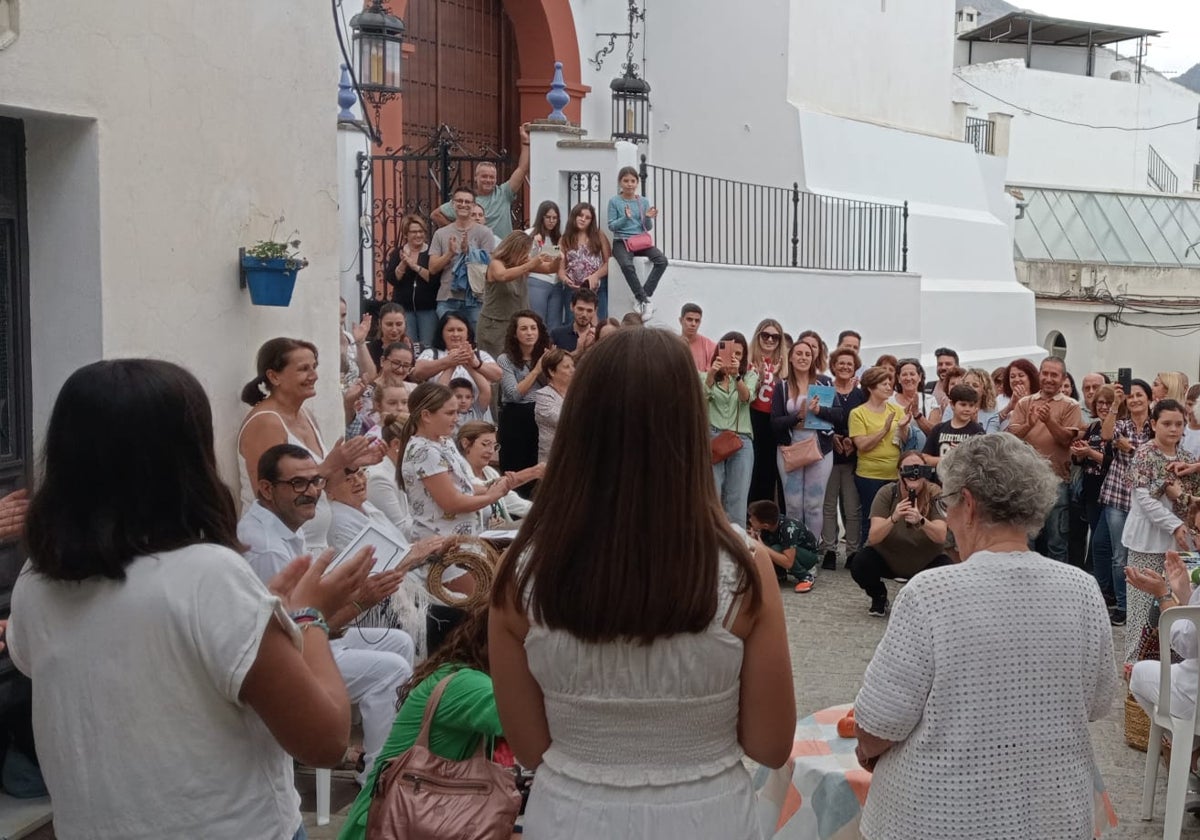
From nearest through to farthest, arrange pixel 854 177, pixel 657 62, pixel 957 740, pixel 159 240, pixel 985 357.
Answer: pixel 957 740
pixel 159 240
pixel 657 62
pixel 854 177
pixel 985 357

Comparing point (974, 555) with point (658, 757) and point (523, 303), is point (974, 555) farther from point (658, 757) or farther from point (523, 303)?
point (523, 303)

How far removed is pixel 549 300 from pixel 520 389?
2991mm

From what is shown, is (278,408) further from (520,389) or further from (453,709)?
(520,389)

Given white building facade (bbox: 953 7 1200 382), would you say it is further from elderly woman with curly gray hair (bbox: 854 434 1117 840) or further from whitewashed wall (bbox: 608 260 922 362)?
elderly woman with curly gray hair (bbox: 854 434 1117 840)

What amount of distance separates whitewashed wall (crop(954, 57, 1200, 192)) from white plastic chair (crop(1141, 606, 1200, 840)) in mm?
31107

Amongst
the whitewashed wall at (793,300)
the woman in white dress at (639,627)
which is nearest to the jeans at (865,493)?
the whitewashed wall at (793,300)

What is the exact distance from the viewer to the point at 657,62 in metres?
17.5

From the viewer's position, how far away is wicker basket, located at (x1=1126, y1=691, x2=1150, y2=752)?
6.34m

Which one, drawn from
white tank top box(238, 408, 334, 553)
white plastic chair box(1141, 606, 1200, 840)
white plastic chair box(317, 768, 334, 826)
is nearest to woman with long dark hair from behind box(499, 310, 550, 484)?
white tank top box(238, 408, 334, 553)

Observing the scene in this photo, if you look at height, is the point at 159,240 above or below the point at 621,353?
above

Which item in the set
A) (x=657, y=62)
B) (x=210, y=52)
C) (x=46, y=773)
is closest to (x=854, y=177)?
(x=657, y=62)

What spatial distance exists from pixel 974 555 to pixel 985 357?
17.8 m

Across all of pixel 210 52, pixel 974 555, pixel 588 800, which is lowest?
pixel 588 800

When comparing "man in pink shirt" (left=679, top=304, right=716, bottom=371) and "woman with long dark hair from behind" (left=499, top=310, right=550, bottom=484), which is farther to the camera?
"man in pink shirt" (left=679, top=304, right=716, bottom=371)
